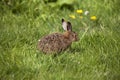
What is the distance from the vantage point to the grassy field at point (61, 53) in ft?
15.5

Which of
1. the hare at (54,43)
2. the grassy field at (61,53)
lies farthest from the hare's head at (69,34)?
the grassy field at (61,53)

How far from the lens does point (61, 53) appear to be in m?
5.19

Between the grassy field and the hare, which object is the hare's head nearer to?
the hare

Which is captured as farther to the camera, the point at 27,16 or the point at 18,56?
the point at 27,16

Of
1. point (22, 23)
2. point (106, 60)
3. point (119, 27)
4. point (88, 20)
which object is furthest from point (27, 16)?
point (106, 60)

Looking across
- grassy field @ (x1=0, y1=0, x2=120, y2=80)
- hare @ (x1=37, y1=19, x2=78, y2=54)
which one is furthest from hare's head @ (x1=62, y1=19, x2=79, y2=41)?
grassy field @ (x1=0, y1=0, x2=120, y2=80)

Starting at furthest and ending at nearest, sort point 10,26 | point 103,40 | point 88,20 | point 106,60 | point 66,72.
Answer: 1. point 88,20
2. point 10,26
3. point 103,40
4. point 106,60
5. point 66,72

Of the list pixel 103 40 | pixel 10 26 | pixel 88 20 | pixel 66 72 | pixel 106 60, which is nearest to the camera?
pixel 66 72

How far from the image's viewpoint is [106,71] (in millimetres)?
4852

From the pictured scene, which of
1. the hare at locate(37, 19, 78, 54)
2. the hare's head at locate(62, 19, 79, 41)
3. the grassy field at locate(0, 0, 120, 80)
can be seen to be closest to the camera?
the grassy field at locate(0, 0, 120, 80)

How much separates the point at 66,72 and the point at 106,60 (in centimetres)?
65

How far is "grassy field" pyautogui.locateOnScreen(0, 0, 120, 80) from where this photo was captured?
474 cm

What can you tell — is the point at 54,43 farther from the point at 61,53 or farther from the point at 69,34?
the point at 69,34

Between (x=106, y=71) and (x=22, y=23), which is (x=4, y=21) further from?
(x=106, y=71)
